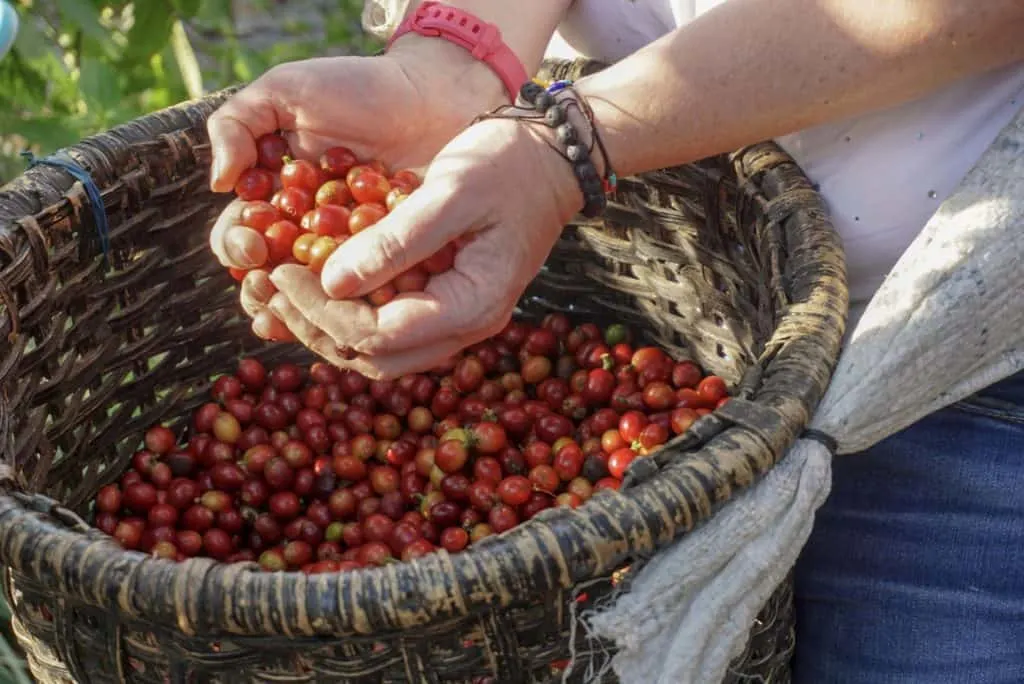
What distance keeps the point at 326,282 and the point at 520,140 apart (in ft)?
0.96

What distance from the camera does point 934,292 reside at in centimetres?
132

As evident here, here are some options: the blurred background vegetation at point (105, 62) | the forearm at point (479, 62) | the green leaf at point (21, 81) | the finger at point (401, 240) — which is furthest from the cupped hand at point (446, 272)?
the green leaf at point (21, 81)

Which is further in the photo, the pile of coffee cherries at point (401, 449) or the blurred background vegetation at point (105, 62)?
the blurred background vegetation at point (105, 62)

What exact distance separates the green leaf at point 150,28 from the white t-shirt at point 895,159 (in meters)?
1.36

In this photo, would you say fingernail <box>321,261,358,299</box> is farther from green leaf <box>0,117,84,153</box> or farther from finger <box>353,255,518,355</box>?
green leaf <box>0,117,84,153</box>

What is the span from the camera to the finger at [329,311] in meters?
1.36

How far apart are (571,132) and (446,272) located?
24 centimetres

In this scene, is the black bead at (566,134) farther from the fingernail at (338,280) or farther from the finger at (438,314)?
the fingernail at (338,280)

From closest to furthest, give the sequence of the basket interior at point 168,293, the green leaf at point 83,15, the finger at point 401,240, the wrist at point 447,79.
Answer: the finger at point 401,240
the basket interior at point 168,293
the wrist at point 447,79
the green leaf at point 83,15

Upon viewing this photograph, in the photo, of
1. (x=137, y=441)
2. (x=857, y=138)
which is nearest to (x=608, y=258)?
(x=857, y=138)

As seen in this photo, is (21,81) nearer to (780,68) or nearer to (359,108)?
(359,108)

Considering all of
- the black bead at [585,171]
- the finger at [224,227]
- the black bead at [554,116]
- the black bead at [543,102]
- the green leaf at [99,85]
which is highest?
the black bead at [543,102]

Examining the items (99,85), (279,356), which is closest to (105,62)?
(99,85)

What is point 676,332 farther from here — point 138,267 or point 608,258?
point 138,267
